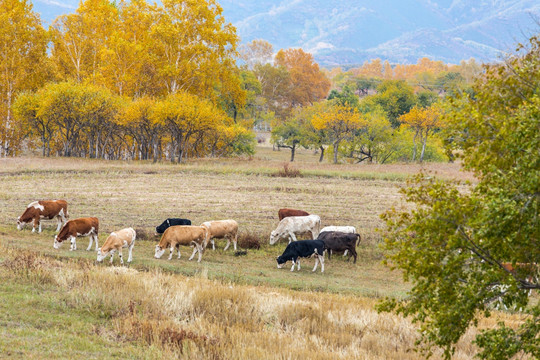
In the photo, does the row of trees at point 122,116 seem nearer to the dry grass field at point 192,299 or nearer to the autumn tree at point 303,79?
the dry grass field at point 192,299

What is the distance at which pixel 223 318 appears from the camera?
1232 cm

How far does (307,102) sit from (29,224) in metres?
113

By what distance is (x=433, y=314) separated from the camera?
7.77 m

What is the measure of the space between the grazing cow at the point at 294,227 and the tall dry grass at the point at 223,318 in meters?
8.59

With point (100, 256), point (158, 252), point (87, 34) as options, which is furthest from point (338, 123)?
point (100, 256)

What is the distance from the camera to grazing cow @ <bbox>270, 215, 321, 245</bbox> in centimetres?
2403

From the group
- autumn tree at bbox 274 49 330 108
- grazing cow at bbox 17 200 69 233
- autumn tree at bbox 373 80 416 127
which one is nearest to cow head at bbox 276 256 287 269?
grazing cow at bbox 17 200 69 233

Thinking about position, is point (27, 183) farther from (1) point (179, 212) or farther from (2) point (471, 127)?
(2) point (471, 127)

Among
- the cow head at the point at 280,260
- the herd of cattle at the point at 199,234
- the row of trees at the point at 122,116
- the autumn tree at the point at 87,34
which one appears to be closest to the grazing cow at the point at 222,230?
the herd of cattle at the point at 199,234

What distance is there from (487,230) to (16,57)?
67.4 meters

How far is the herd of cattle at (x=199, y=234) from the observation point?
783 inches

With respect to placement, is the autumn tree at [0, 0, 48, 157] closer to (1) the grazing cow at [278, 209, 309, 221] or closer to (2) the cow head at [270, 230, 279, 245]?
(1) the grazing cow at [278, 209, 309, 221]

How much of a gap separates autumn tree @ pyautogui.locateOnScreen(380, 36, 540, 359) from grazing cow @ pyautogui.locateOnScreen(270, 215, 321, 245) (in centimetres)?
1586

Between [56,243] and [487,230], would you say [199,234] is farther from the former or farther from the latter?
[487,230]
